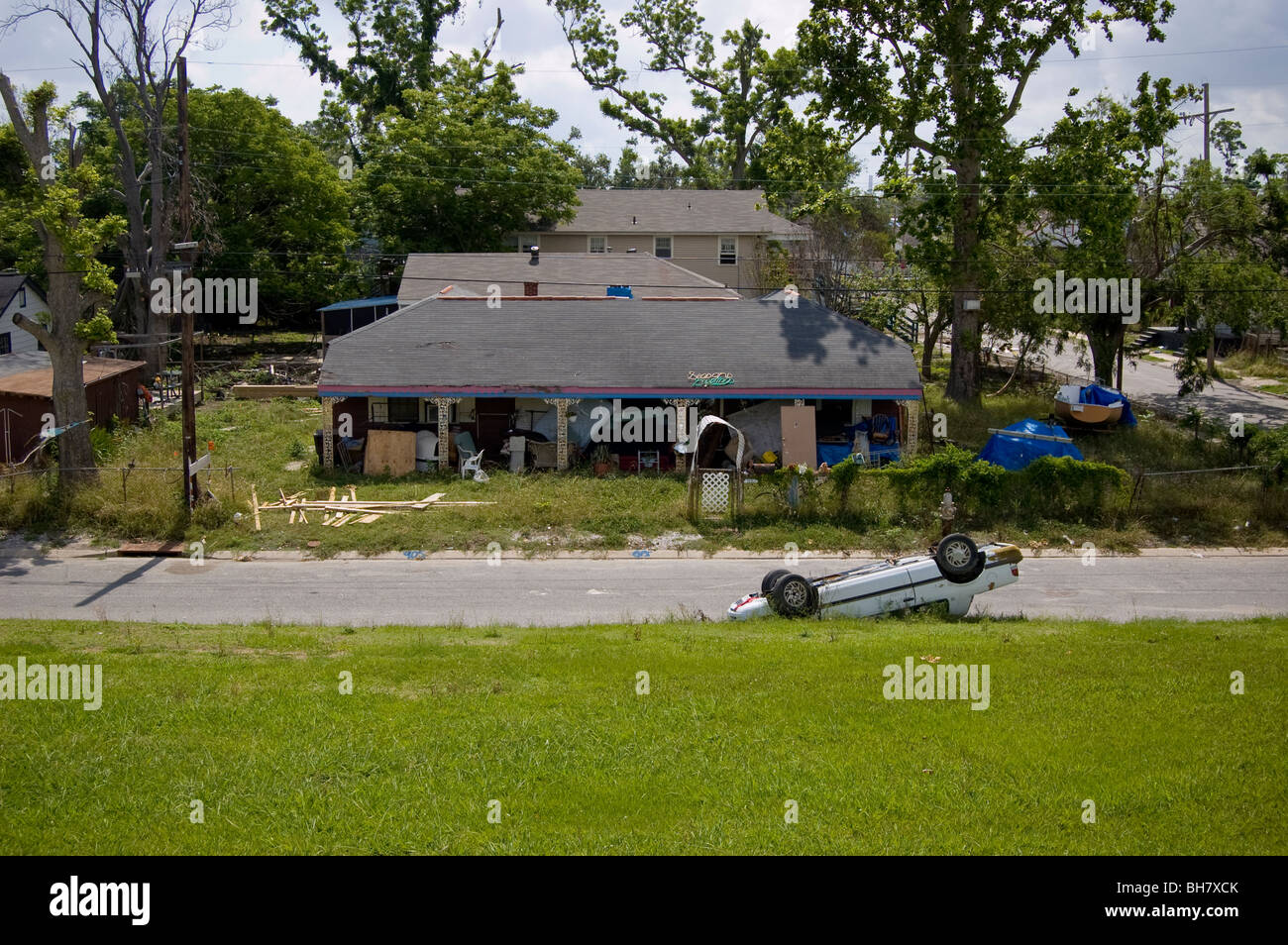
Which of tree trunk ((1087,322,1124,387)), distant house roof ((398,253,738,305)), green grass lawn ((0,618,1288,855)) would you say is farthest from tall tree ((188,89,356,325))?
green grass lawn ((0,618,1288,855))

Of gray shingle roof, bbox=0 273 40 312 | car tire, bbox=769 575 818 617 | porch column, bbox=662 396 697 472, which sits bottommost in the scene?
car tire, bbox=769 575 818 617

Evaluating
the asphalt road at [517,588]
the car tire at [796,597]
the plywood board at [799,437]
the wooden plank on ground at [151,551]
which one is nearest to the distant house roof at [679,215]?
the plywood board at [799,437]

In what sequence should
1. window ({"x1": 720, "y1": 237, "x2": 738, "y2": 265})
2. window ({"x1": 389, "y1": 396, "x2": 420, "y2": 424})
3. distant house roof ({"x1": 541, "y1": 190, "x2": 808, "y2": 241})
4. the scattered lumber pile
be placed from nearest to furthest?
the scattered lumber pile, window ({"x1": 389, "y1": 396, "x2": 420, "y2": 424}), distant house roof ({"x1": 541, "y1": 190, "x2": 808, "y2": 241}), window ({"x1": 720, "y1": 237, "x2": 738, "y2": 265})

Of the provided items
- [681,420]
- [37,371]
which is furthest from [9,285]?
[681,420]

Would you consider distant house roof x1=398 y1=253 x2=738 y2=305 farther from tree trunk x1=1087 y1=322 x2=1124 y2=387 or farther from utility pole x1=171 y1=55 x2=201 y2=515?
utility pole x1=171 y1=55 x2=201 y2=515

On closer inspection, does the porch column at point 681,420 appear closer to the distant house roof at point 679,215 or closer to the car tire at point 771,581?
the car tire at point 771,581

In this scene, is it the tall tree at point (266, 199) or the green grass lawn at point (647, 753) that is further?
the tall tree at point (266, 199)

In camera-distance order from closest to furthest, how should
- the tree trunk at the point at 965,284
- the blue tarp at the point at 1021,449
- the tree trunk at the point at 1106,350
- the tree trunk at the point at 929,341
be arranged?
1. the blue tarp at the point at 1021,449
2. the tree trunk at the point at 965,284
3. the tree trunk at the point at 1106,350
4. the tree trunk at the point at 929,341

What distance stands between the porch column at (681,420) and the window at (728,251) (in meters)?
25.5

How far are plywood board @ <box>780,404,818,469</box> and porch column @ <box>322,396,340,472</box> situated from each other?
1234 cm

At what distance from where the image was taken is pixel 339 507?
2500cm

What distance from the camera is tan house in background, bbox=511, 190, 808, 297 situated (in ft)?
171

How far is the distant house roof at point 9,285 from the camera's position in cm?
3709

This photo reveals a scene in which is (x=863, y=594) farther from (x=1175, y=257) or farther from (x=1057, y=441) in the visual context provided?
(x=1175, y=257)
